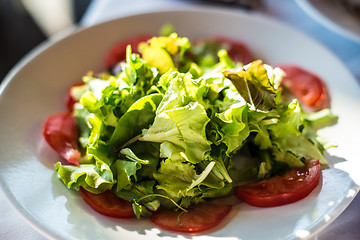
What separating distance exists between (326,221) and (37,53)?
101cm

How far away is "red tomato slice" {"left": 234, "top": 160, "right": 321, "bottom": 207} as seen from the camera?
110 centimetres

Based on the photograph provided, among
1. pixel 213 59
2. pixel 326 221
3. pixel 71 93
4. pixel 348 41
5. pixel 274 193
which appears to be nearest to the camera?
pixel 326 221

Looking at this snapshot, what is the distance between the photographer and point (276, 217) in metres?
1.06

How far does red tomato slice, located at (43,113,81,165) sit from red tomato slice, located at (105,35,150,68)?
0.29 meters

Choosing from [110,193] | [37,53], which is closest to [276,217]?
[110,193]

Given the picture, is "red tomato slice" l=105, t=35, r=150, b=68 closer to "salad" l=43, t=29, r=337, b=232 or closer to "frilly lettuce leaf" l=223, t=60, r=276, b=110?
"salad" l=43, t=29, r=337, b=232

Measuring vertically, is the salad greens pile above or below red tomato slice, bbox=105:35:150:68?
below

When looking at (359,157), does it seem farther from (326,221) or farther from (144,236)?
(144,236)

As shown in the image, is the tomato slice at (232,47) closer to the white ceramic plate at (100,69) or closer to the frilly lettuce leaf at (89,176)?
the white ceramic plate at (100,69)

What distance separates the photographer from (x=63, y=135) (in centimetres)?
127

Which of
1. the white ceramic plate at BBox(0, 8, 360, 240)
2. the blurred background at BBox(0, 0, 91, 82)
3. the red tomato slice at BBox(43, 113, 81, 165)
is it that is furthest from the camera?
the blurred background at BBox(0, 0, 91, 82)

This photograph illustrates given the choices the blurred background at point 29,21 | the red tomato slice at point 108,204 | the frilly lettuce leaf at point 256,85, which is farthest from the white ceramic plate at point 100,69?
the blurred background at point 29,21

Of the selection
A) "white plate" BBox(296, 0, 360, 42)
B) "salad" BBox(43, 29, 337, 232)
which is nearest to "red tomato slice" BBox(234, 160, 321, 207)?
"salad" BBox(43, 29, 337, 232)

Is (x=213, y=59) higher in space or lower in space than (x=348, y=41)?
higher
